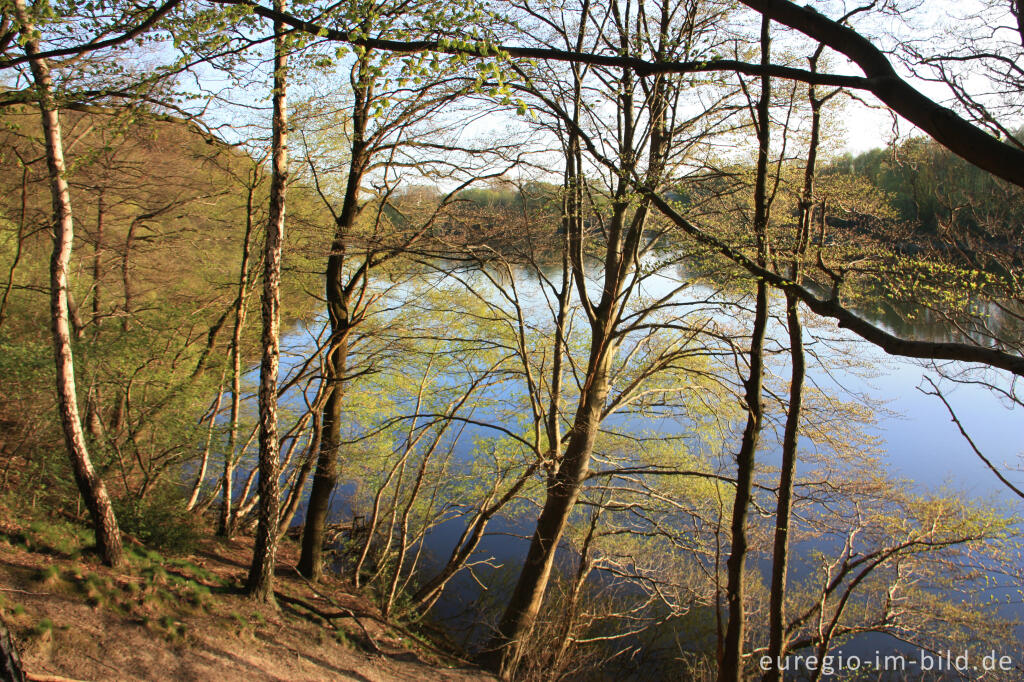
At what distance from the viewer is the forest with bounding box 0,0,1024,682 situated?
15.1ft

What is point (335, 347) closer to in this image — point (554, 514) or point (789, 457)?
point (554, 514)

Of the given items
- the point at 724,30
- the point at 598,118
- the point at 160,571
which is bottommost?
the point at 160,571

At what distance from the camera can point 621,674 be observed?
33.7ft

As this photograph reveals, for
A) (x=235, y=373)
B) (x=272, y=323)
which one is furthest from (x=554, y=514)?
(x=235, y=373)

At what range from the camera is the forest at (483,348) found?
4609 mm

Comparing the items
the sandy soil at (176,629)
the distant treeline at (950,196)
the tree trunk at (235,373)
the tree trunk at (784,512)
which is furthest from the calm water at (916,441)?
the tree trunk at (784,512)

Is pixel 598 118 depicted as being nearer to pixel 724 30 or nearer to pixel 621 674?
Answer: pixel 724 30

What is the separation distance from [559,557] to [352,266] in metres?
7.84

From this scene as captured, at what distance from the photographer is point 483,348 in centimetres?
881

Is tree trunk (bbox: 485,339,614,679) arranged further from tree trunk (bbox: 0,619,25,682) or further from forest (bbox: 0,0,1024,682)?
Result: tree trunk (bbox: 0,619,25,682)

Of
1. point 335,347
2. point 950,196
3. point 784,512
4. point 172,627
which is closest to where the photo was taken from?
point 172,627

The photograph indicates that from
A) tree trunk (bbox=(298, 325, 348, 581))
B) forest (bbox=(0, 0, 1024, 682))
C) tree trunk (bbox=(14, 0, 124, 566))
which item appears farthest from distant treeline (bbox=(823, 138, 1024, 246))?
tree trunk (bbox=(14, 0, 124, 566))

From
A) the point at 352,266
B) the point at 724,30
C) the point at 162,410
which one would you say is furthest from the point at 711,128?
the point at 162,410

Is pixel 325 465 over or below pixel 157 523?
over
